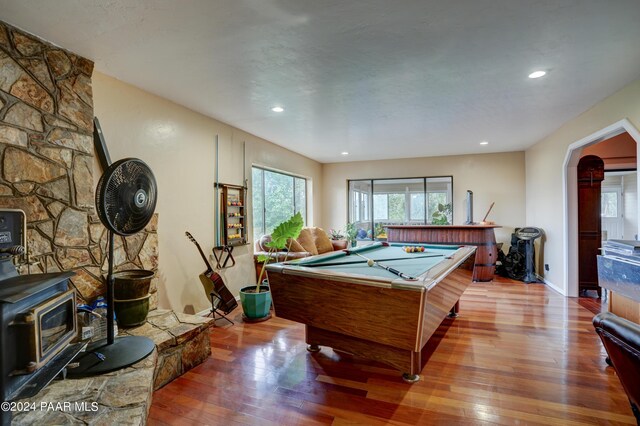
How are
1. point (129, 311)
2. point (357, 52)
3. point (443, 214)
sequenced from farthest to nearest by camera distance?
point (443, 214), point (129, 311), point (357, 52)

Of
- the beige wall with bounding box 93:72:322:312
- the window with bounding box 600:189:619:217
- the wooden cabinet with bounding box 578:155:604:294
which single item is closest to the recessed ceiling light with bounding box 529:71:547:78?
the wooden cabinet with bounding box 578:155:604:294

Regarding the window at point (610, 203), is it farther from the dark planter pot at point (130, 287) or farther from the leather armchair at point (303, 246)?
the dark planter pot at point (130, 287)

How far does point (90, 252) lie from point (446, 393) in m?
2.90

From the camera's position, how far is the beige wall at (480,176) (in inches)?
245

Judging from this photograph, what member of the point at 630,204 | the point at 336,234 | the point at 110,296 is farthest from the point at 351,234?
the point at 630,204

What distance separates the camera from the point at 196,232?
3.60 metres

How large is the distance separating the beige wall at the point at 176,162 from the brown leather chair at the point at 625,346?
341 cm

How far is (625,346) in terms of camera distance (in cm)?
113

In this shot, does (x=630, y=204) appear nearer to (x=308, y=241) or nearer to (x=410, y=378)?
(x=308, y=241)

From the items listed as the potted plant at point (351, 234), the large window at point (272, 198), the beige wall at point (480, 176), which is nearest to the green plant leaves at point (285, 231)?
the large window at point (272, 198)

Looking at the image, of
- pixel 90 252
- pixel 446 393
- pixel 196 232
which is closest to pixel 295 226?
pixel 196 232

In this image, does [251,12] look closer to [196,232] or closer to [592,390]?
[196,232]

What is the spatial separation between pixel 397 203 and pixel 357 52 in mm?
5243

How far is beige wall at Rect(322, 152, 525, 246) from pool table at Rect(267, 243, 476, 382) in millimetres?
4331
